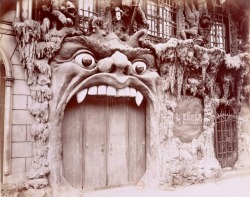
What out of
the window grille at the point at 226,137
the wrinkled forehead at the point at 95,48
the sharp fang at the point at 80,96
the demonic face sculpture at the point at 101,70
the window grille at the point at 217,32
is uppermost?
the window grille at the point at 217,32

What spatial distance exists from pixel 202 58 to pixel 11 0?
5.06 metres

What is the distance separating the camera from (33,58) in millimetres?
5426

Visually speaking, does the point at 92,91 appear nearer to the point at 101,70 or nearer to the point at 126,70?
the point at 101,70

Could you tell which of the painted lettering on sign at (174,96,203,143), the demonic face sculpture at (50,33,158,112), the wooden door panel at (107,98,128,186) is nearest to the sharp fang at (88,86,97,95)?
the demonic face sculpture at (50,33,158,112)

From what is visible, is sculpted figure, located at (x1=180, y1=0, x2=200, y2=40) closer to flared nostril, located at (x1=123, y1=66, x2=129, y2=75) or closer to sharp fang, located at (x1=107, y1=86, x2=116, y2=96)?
flared nostril, located at (x1=123, y1=66, x2=129, y2=75)

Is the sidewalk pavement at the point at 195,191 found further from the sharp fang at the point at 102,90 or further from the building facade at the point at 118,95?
the sharp fang at the point at 102,90

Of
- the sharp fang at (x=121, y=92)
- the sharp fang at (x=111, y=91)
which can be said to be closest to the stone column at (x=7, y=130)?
the sharp fang at (x=111, y=91)

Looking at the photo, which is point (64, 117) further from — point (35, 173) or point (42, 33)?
point (42, 33)

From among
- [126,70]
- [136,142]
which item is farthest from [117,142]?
[126,70]

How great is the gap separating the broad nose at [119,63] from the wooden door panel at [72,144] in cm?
123

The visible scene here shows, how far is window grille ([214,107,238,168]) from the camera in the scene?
859 centimetres

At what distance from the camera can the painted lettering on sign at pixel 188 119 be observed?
7520 mm

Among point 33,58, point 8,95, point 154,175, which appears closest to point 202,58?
point 154,175

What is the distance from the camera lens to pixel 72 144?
628cm
